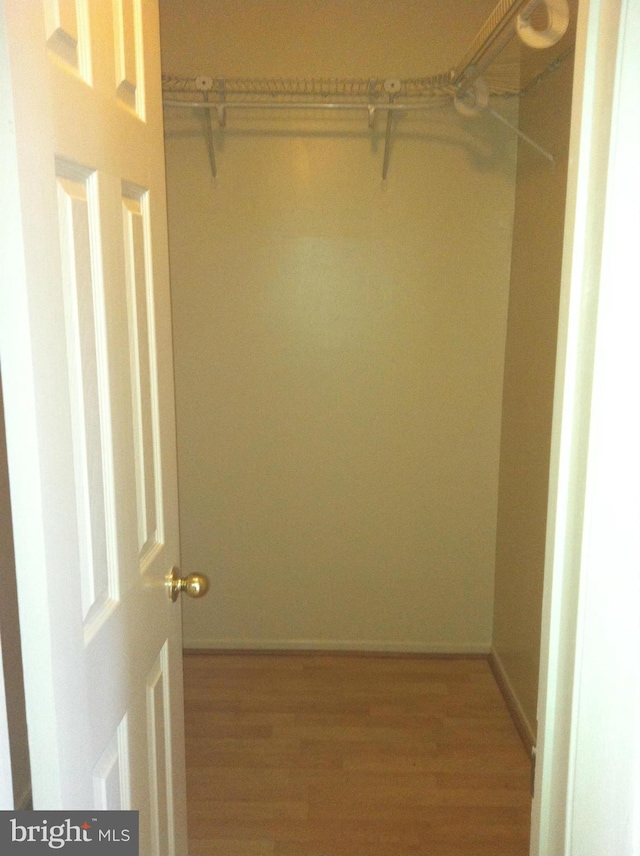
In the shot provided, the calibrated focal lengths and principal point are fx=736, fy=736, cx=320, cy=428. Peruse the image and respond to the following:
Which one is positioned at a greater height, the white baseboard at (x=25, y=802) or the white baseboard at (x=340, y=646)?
the white baseboard at (x=25, y=802)

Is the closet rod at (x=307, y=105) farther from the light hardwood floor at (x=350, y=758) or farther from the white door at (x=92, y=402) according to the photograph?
the light hardwood floor at (x=350, y=758)

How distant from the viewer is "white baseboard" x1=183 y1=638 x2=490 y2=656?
306 centimetres

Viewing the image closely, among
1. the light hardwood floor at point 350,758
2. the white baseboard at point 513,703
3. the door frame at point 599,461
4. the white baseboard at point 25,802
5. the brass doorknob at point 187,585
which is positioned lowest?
the light hardwood floor at point 350,758

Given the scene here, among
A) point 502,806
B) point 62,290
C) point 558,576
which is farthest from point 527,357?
point 62,290

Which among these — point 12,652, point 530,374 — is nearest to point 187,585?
point 12,652

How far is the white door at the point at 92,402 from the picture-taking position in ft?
2.46

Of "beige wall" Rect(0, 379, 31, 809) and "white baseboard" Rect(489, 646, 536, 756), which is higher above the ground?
"beige wall" Rect(0, 379, 31, 809)

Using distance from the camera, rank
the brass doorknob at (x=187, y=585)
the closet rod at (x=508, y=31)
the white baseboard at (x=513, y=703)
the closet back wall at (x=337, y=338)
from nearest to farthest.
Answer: the brass doorknob at (x=187, y=585), the closet rod at (x=508, y=31), the white baseboard at (x=513, y=703), the closet back wall at (x=337, y=338)

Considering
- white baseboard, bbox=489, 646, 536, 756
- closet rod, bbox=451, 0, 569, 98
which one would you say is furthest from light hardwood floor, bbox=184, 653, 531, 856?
closet rod, bbox=451, 0, 569, 98

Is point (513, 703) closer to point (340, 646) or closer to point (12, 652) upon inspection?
point (340, 646)
